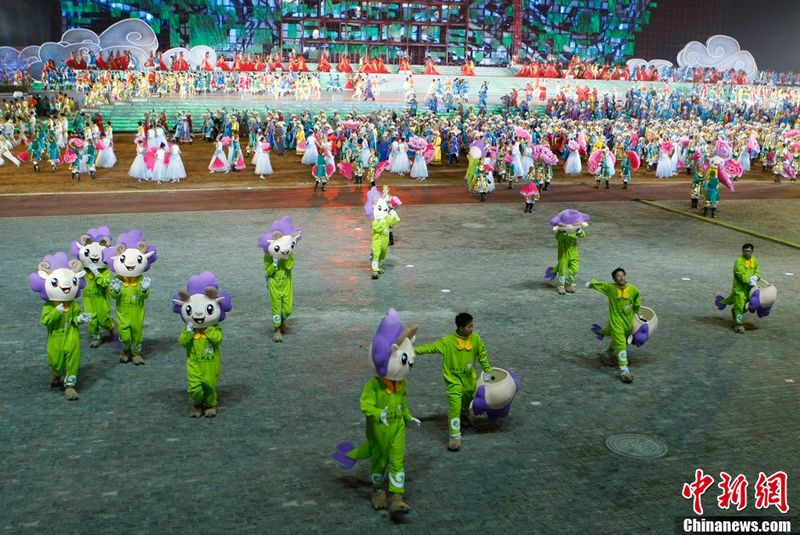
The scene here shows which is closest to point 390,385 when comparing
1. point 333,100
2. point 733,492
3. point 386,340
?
point 386,340

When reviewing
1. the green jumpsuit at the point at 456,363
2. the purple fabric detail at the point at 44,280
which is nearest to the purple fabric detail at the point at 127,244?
the purple fabric detail at the point at 44,280

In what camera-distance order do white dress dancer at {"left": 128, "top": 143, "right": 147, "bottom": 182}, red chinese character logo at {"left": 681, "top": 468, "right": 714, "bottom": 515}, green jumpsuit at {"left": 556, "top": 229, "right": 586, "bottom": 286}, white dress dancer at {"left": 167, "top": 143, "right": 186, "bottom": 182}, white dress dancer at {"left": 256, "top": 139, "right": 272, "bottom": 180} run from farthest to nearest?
white dress dancer at {"left": 256, "top": 139, "right": 272, "bottom": 180}, white dress dancer at {"left": 128, "top": 143, "right": 147, "bottom": 182}, white dress dancer at {"left": 167, "top": 143, "right": 186, "bottom": 182}, green jumpsuit at {"left": 556, "top": 229, "right": 586, "bottom": 286}, red chinese character logo at {"left": 681, "top": 468, "right": 714, "bottom": 515}

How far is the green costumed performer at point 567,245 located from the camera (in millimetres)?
13008

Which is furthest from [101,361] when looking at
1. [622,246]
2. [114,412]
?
[622,246]

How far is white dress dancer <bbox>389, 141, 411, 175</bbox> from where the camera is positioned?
28594 mm

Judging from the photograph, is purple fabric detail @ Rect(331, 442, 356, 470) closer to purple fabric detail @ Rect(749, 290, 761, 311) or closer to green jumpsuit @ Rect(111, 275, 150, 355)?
green jumpsuit @ Rect(111, 275, 150, 355)

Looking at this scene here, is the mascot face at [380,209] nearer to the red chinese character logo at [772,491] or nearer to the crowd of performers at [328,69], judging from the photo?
the red chinese character logo at [772,491]

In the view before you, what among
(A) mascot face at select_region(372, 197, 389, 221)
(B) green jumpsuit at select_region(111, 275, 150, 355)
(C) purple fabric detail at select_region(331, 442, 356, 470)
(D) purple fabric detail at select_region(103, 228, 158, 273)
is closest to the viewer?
(C) purple fabric detail at select_region(331, 442, 356, 470)

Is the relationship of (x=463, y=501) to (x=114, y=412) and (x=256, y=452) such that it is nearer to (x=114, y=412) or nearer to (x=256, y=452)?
(x=256, y=452)

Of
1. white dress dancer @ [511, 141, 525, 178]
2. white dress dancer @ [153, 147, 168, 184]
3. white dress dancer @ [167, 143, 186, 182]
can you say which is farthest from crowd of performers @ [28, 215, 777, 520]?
white dress dancer @ [167, 143, 186, 182]

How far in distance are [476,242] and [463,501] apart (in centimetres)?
1114

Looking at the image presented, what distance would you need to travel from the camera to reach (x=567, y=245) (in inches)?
525

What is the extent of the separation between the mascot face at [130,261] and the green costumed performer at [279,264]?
162cm

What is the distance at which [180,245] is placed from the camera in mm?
16391
